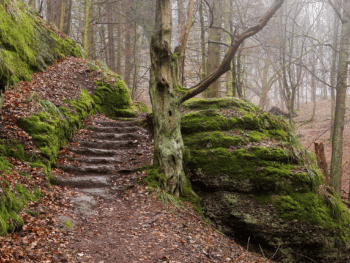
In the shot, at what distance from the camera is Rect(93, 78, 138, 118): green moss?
1011 centimetres

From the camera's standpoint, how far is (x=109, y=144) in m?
7.67

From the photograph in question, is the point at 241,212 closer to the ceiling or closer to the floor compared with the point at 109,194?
closer to the floor

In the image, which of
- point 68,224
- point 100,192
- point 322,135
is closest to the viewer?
point 68,224

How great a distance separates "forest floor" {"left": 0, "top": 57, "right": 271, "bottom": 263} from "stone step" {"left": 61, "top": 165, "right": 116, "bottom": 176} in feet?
0.08

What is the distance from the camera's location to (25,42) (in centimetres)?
848

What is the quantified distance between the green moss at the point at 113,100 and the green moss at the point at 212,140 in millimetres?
4274

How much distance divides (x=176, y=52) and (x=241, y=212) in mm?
4351

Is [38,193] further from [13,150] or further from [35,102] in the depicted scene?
[35,102]

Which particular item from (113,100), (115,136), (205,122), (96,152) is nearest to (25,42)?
(113,100)

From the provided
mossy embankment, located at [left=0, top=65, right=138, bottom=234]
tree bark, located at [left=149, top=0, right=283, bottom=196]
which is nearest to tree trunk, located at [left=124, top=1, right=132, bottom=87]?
mossy embankment, located at [left=0, top=65, right=138, bottom=234]

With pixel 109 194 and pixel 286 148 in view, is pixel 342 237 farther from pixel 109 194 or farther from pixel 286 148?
pixel 109 194

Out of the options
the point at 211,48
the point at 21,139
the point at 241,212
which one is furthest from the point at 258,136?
the point at 21,139

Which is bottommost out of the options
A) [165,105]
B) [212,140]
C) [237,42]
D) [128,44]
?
[212,140]

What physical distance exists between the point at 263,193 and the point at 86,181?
426cm
